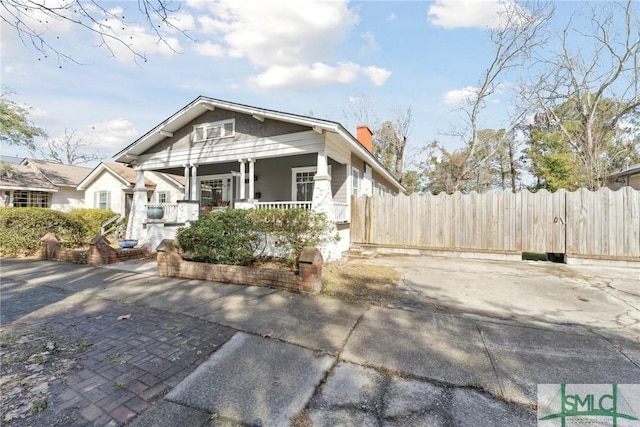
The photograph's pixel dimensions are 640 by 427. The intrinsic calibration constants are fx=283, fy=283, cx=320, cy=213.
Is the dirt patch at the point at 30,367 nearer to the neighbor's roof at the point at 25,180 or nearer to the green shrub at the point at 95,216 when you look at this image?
the green shrub at the point at 95,216

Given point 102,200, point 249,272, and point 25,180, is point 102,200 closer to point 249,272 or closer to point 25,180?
point 25,180

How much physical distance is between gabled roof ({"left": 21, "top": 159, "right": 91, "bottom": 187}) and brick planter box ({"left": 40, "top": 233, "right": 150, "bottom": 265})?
15.1 meters

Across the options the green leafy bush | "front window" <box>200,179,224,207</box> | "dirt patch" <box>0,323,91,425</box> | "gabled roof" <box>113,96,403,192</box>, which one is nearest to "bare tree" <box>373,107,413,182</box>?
"gabled roof" <box>113,96,403,192</box>

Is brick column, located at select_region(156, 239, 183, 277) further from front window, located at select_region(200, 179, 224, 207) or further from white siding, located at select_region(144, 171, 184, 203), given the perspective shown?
white siding, located at select_region(144, 171, 184, 203)

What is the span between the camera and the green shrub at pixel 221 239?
5.95 metres

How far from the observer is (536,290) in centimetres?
523

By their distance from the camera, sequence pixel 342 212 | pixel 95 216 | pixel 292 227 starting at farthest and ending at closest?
pixel 95 216 → pixel 342 212 → pixel 292 227

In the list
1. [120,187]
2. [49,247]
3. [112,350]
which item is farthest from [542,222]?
[120,187]

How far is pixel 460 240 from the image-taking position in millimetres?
8883

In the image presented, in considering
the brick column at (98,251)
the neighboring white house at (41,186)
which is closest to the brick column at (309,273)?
the brick column at (98,251)

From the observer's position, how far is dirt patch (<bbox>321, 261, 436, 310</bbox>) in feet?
15.1

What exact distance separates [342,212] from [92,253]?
7.33 m

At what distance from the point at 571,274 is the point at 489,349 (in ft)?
17.5

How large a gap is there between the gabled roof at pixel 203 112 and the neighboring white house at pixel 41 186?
11.7 meters
